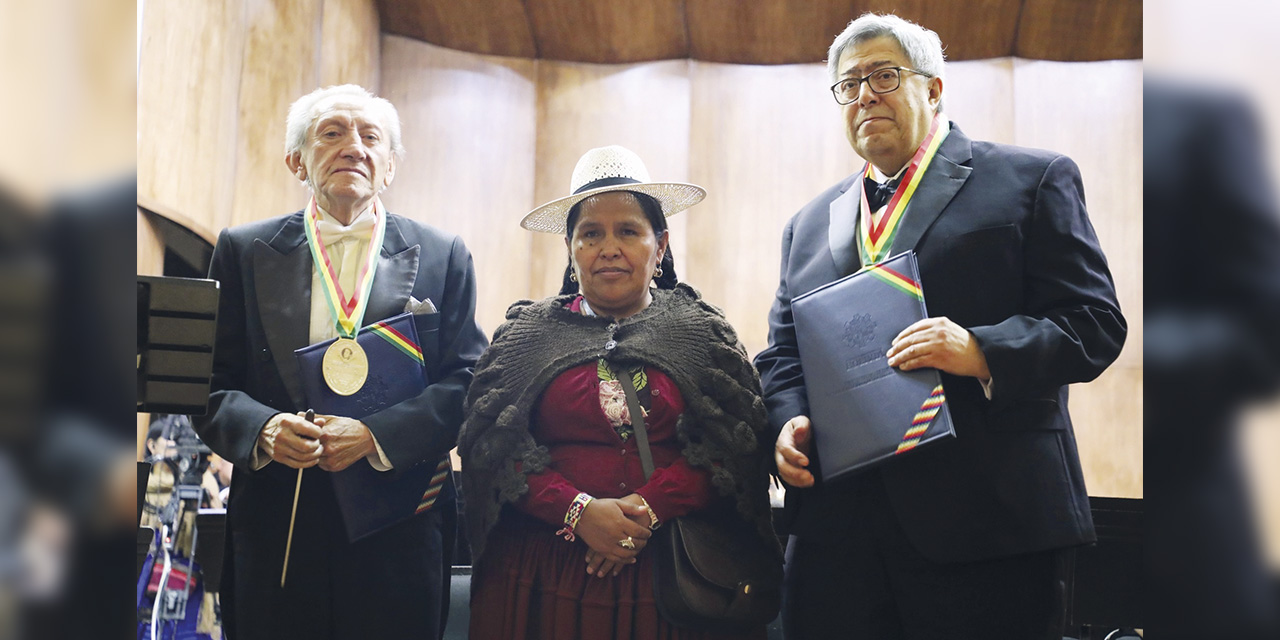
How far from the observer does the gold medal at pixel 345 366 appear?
250cm

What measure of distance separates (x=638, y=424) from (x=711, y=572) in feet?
1.26

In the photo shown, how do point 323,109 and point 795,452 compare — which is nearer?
point 795,452

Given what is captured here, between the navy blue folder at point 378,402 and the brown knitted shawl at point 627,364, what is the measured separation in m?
0.15

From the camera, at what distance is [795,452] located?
90.7 inches

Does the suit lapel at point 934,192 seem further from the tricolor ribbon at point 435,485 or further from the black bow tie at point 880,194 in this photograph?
the tricolor ribbon at point 435,485

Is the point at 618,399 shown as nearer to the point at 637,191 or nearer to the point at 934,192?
the point at 637,191

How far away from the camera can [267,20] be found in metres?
4.75

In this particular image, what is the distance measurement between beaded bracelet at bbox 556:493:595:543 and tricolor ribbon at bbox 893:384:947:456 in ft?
2.40

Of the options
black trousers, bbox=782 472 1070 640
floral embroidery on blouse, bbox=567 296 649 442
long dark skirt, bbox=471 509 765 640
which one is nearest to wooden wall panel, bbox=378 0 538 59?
floral embroidery on blouse, bbox=567 296 649 442

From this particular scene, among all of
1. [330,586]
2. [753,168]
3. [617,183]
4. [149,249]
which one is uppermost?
[753,168]

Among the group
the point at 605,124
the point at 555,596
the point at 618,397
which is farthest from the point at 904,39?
the point at 605,124

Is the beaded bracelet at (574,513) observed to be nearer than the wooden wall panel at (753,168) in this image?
Yes

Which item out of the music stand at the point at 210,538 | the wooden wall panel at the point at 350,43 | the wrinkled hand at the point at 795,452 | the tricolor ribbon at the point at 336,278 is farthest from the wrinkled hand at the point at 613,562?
the wooden wall panel at the point at 350,43

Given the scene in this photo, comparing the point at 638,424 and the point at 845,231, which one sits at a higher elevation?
the point at 845,231
